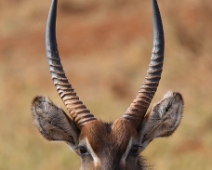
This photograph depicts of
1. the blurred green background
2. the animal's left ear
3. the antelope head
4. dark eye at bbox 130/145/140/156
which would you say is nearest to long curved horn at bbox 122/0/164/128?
the antelope head

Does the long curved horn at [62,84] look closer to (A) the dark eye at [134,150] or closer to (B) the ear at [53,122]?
(B) the ear at [53,122]

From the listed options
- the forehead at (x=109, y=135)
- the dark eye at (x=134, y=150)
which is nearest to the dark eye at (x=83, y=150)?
the forehead at (x=109, y=135)

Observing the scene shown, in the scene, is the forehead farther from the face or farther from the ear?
the ear

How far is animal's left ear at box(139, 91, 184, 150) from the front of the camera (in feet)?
41.0

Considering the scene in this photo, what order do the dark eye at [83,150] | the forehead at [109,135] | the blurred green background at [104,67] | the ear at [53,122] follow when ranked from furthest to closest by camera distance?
the blurred green background at [104,67], the ear at [53,122], the dark eye at [83,150], the forehead at [109,135]

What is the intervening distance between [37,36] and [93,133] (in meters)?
48.2

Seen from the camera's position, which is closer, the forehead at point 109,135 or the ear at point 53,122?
the forehead at point 109,135

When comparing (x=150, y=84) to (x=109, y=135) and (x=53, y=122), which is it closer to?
(x=109, y=135)

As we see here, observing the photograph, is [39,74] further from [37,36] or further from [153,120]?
[153,120]

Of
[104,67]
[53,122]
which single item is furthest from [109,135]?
[104,67]

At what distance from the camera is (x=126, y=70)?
47781 millimetres

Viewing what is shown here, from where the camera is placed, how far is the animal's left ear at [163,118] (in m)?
12.5

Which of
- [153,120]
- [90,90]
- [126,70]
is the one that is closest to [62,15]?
[126,70]

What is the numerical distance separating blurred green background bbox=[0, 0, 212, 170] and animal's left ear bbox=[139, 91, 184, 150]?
8.89 m
